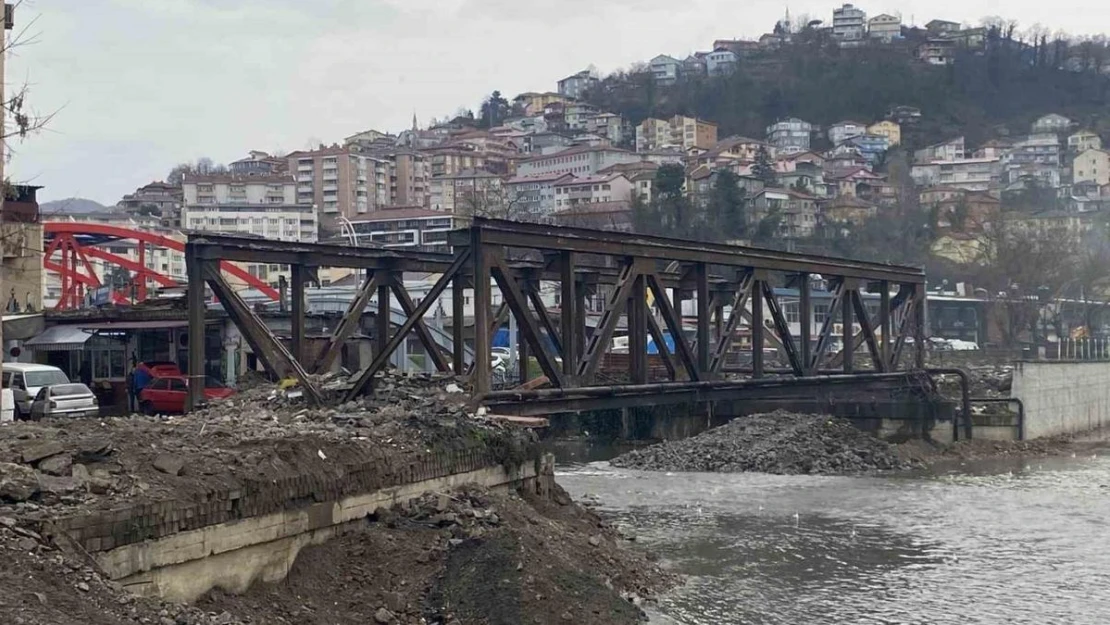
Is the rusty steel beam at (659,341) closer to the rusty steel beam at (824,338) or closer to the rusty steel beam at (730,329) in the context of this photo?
the rusty steel beam at (730,329)

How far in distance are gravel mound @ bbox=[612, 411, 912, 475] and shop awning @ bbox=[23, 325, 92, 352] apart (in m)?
16.2

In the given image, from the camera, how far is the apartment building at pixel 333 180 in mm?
Result: 161875

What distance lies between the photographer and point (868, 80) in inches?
7372

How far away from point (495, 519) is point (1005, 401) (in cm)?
3014

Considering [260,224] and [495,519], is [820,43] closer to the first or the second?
[260,224]

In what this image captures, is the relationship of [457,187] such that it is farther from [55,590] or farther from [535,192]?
[55,590]

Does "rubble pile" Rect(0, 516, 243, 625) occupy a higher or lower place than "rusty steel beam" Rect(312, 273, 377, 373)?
lower

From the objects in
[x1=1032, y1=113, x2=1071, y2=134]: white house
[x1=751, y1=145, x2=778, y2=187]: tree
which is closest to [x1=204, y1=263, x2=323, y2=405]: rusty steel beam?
[x1=751, y1=145, x2=778, y2=187]: tree

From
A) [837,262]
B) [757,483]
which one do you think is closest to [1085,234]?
[837,262]

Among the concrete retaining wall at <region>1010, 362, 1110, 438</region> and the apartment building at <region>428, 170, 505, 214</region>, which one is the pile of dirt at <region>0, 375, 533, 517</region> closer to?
the concrete retaining wall at <region>1010, 362, 1110, 438</region>

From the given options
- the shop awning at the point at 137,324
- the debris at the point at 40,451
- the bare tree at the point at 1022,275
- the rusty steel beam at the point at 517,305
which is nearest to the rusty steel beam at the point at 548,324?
the rusty steel beam at the point at 517,305

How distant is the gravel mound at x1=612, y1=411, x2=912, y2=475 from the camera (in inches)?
1364

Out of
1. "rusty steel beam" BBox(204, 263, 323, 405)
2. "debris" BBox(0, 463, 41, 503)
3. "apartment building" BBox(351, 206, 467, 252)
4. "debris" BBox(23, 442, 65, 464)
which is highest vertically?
"apartment building" BBox(351, 206, 467, 252)

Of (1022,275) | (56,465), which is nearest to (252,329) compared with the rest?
(56,465)
